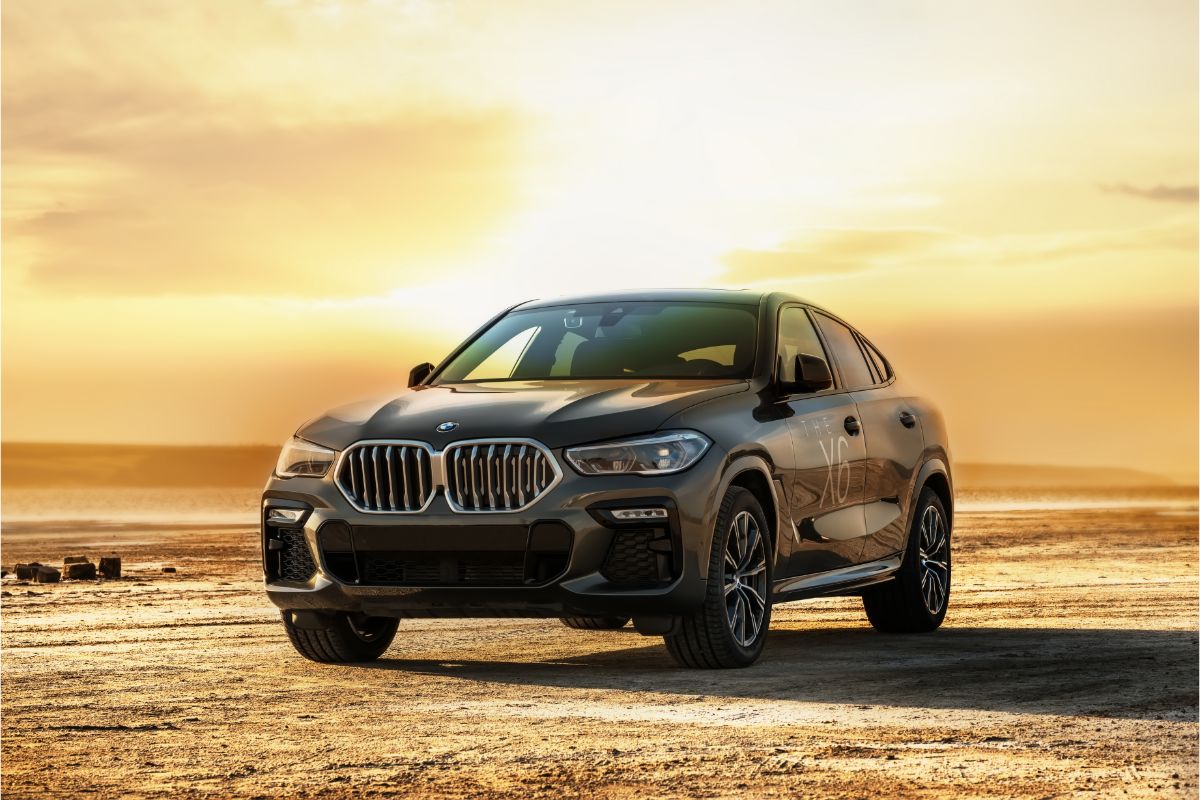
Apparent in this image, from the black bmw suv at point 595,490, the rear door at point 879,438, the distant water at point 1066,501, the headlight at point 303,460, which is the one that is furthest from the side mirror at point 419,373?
the distant water at point 1066,501

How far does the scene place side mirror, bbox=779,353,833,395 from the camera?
A: 32.2ft

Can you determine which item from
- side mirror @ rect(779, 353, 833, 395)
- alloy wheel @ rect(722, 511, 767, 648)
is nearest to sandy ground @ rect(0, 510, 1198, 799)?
alloy wheel @ rect(722, 511, 767, 648)

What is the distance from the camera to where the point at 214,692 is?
8711 millimetres

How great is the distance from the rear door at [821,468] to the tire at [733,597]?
0.36 meters

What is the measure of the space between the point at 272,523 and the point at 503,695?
5.37 ft

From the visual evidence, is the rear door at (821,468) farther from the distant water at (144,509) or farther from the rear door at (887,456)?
the distant water at (144,509)

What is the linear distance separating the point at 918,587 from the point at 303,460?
4.34 metres

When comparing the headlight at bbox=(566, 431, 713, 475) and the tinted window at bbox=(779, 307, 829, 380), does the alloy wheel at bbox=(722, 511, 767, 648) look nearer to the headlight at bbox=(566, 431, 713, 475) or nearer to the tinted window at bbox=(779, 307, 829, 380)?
the headlight at bbox=(566, 431, 713, 475)

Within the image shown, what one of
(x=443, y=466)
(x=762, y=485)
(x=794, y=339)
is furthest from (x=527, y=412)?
(x=794, y=339)

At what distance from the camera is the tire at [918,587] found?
11.7 metres

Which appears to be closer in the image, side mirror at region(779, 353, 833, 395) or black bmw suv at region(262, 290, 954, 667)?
black bmw suv at region(262, 290, 954, 667)

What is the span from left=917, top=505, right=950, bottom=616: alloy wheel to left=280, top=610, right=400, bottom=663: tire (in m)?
3.64

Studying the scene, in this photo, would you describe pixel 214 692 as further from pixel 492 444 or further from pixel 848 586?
pixel 848 586

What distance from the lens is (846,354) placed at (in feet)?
37.7
